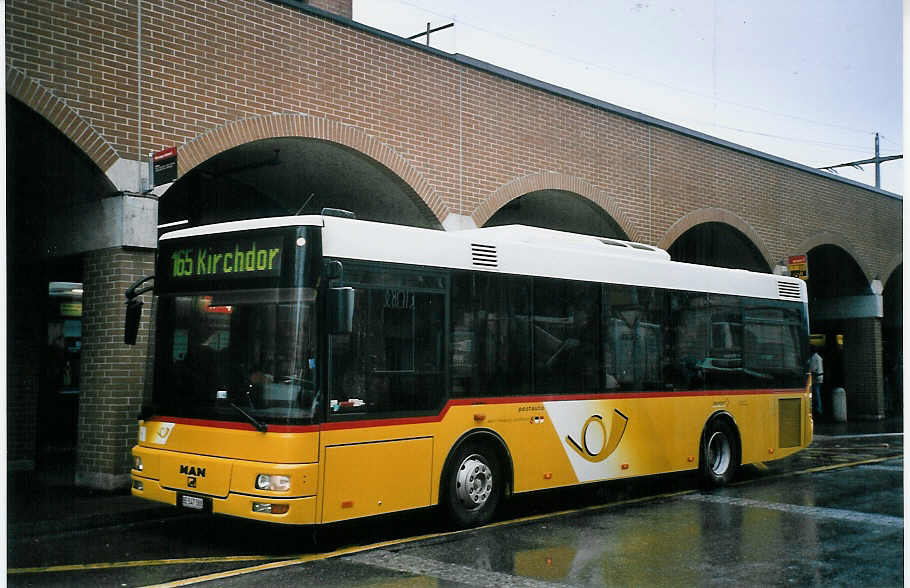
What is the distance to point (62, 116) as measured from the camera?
403 inches

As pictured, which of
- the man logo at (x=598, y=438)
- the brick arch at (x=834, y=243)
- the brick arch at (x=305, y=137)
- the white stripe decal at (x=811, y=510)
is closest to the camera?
the white stripe decal at (x=811, y=510)

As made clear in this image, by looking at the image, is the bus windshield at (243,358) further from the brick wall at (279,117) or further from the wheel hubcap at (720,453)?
the wheel hubcap at (720,453)

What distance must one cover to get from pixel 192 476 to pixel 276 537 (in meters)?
1.14

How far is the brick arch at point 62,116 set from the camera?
32.3 ft

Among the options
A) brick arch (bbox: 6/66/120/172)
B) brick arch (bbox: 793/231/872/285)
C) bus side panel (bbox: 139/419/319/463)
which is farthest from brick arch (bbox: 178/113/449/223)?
brick arch (bbox: 793/231/872/285)

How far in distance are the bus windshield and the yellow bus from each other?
2cm

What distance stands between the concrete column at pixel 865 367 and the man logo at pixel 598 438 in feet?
57.0

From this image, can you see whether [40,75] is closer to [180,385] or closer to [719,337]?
[180,385]

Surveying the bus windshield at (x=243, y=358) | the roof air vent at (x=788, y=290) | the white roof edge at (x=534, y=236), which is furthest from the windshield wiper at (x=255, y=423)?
the roof air vent at (x=788, y=290)

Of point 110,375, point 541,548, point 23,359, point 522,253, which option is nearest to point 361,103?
point 522,253

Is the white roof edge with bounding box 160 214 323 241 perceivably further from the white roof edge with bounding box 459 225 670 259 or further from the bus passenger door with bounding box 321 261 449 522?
the white roof edge with bounding box 459 225 670 259

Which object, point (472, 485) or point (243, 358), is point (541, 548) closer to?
point (472, 485)

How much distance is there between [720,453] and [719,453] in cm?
2

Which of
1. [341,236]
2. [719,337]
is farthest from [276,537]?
[719,337]
